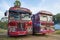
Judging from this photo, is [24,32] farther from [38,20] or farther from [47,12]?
[47,12]

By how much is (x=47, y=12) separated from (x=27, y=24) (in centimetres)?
280

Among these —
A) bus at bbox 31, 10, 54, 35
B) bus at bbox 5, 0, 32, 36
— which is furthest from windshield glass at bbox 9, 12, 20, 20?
bus at bbox 31, 10, 54, 35

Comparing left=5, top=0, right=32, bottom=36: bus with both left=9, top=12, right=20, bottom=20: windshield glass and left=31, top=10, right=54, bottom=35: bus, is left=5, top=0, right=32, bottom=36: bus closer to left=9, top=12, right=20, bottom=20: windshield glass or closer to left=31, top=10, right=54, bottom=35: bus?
left=9, top=12, right=20, bottom=20: windshield glass

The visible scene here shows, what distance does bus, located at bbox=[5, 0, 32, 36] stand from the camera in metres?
14.6

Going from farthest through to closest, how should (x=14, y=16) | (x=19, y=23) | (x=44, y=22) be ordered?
(x=44, y=22) → (x=14, y=16) → (x=19, y=23)

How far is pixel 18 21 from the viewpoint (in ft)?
48.5

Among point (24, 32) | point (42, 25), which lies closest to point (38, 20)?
point (42, 25)

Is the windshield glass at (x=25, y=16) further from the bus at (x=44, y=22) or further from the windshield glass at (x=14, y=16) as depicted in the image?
the bus at (x=44, y=22)

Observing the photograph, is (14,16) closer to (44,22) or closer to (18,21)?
(18,21)

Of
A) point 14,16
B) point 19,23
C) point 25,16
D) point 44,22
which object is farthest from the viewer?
point 44,22

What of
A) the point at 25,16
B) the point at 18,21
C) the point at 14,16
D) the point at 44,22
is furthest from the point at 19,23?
the point at 44,22

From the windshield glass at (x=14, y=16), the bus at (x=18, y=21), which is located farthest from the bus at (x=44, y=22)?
the windshield glass at (x=14, y=16)

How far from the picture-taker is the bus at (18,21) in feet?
47.9

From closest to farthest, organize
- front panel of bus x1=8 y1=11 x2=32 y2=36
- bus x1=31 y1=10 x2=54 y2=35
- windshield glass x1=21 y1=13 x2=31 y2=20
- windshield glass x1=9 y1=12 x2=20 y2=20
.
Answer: front panel of bus x1=8 y1=11 x2=32 y2=36
windshield glass x1=9 y1=12 x2=20 y2=20
windshield glass x1=21 y1=13 x2=31 y2=20
bus x1=31 y1=10 x2=54 y2=35
